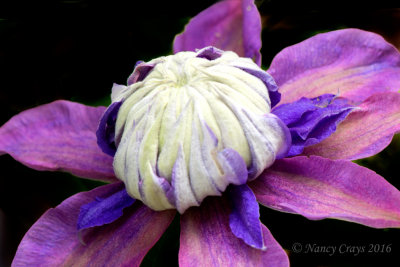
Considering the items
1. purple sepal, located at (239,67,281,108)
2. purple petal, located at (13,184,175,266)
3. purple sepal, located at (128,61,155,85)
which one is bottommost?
purple petal, located at (13,184,175,266)

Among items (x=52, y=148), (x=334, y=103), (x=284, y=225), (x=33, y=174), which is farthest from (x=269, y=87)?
(x=33, y=174)

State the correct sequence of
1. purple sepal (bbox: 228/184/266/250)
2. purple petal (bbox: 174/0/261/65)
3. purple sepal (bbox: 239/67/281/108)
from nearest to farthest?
purple sepal (bbox: 228/184/266/250), purple sepal (bbox: 239/67/281/108), purple petal (bbox: 174/0/261/65)

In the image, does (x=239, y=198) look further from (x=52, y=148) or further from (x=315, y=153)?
(x=52, y=148)

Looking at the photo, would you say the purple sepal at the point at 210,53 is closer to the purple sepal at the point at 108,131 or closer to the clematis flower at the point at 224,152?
the clematis flower at the point at 224,152

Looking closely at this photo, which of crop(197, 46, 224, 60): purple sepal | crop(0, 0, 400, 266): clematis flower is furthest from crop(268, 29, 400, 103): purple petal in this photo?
crop(197, 46, 224, 60): purple sepal

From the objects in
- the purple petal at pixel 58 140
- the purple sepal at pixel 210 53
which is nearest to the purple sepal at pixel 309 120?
the purple sepal at pixel 210 53

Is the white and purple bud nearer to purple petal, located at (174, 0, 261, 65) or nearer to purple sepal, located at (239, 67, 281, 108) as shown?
purple sepal, located at (239, 67, 281, 108)

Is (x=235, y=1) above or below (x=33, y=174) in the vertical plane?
above
